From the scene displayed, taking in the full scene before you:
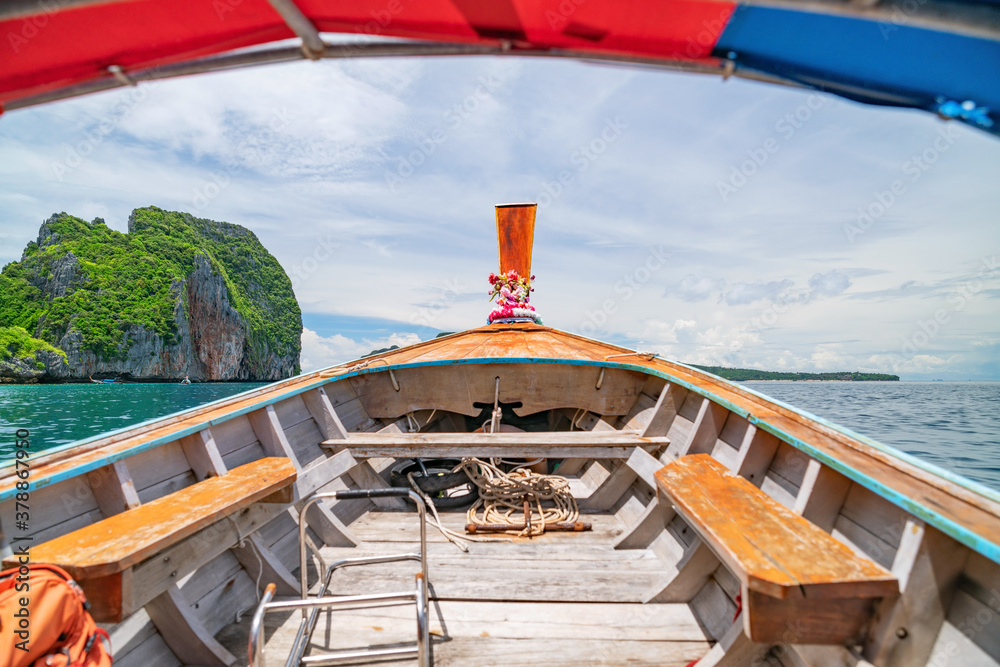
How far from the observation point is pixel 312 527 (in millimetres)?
2859

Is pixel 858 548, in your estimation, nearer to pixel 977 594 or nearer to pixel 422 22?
pixel 977 594

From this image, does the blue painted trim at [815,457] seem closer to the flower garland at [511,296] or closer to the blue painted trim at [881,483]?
the blue painted trim at [881,483]

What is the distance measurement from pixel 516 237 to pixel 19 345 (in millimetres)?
62606

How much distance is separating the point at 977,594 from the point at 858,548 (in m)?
0.40

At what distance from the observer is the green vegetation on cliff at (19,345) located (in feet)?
138

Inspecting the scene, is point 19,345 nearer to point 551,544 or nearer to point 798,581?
point 551,544

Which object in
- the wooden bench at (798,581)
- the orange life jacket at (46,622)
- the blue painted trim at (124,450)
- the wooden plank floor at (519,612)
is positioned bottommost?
the wooden plank floor at (519,612)

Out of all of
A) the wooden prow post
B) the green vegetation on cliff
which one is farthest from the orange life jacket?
the green vegetation on cliff

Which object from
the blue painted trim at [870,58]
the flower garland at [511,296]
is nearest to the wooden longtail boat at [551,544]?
the blue painted trim at [870,58]

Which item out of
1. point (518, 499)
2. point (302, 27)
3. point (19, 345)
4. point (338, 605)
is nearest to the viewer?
point (302, 27)

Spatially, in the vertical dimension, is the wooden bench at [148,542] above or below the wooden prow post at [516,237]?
below

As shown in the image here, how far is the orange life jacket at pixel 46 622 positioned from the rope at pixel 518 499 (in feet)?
7.57

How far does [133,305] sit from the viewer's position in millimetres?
52906

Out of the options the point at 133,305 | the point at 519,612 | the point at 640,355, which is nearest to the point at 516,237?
the point at 640,355
